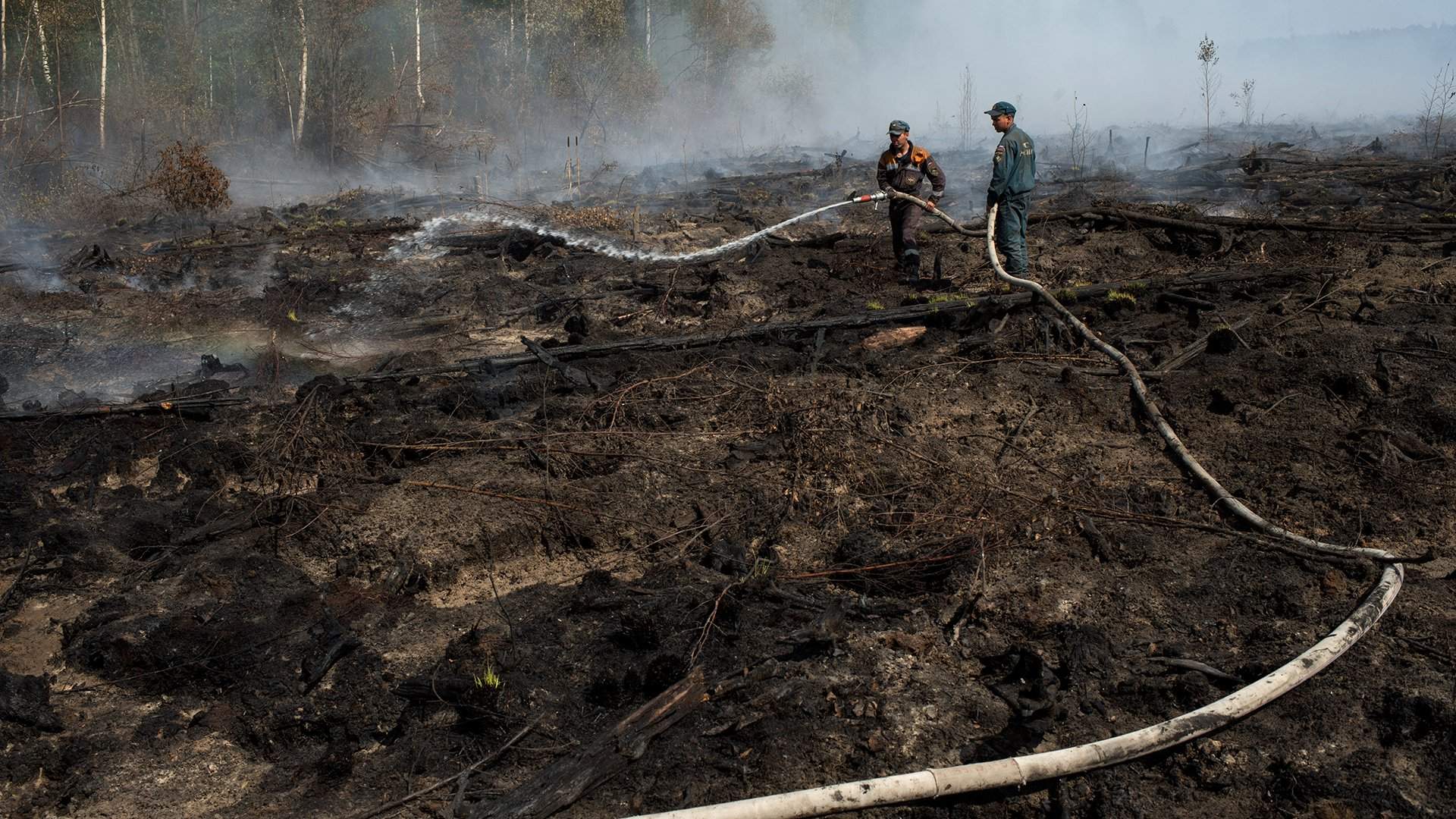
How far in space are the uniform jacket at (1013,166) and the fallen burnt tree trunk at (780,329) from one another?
1.15 m

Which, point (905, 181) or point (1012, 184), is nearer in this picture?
A: point (1012, 184)

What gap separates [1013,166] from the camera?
927 cm

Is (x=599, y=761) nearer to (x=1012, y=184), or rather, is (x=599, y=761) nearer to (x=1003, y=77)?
(x=1012, y=184)

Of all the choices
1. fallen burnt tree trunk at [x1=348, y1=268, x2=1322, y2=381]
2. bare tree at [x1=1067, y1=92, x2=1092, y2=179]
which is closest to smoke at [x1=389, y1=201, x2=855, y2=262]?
fallen burnt tree trunk at [x1=348, y1=268, x2=1322, y2=381]

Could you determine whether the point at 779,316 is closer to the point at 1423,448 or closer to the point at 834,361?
the point at 834,361

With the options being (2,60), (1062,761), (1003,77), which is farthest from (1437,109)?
(2,60)

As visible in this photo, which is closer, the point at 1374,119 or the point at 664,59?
the point at 1374,119

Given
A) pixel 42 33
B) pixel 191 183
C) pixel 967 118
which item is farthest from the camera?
pixel 967 118

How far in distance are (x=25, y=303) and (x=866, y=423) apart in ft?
34.4

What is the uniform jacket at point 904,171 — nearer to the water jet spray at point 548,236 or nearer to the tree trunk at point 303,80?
the water jet spray at point 548,236

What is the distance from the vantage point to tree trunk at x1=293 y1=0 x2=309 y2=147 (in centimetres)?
2605

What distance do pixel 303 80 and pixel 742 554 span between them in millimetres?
25971

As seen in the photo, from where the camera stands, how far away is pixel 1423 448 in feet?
19.4

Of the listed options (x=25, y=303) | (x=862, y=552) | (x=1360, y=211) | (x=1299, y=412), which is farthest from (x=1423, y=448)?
(x=25, y=303)
